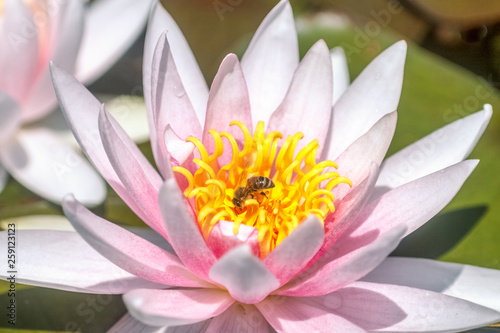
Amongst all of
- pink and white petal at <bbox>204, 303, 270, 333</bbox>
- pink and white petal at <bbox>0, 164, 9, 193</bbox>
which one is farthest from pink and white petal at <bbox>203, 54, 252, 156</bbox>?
pink and white petal at <bbox>0, 164, 9, 193</bbox>

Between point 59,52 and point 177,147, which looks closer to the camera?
point 177,147

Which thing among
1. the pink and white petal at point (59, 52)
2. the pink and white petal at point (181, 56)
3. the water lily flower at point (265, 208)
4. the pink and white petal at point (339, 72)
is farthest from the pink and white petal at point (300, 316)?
the pink and white petal at point (59, 52)

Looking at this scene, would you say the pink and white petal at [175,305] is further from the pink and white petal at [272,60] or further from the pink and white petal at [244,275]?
the pink and white petal at [272,60]

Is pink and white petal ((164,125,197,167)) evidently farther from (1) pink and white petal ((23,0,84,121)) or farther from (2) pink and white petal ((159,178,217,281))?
(1) pink and white petal ((23,0,84,121))

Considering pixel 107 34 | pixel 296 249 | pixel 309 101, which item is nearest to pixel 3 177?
pixel 107 34

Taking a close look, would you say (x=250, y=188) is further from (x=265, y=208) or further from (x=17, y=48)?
(x=17, y=48)

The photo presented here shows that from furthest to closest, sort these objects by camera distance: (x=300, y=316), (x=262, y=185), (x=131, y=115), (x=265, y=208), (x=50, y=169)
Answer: (x=131, y=115), (x=50, y=169), (x=265, y=208), (x=262, y=185), (x=300, y=316)

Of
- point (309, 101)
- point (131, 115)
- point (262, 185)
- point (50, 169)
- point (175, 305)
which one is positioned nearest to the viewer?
point (175, 305)
